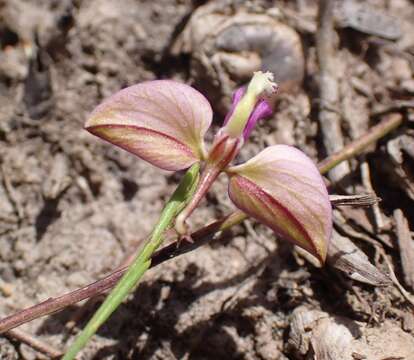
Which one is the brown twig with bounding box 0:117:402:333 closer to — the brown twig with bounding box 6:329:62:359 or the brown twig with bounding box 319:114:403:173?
the brown twig with bounding box 6:329:62:359

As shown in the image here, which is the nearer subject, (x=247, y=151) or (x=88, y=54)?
(x=247, y=151)

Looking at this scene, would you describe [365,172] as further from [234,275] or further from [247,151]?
[234,275]

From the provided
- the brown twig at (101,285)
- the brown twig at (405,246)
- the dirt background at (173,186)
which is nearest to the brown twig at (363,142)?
the dirt background at (173,186)

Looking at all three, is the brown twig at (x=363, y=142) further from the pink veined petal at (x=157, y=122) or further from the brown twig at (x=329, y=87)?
the pink veined petal at (x=157, y=122)

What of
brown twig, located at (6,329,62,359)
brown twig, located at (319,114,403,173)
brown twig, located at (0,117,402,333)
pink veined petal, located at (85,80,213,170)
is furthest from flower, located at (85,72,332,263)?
brown twig, located at (6,329,62,359)

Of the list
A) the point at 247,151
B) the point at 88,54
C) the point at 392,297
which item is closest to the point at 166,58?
the point at 88,54

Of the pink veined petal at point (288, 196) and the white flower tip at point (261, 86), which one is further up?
the white flower tip at point (261, 86)
